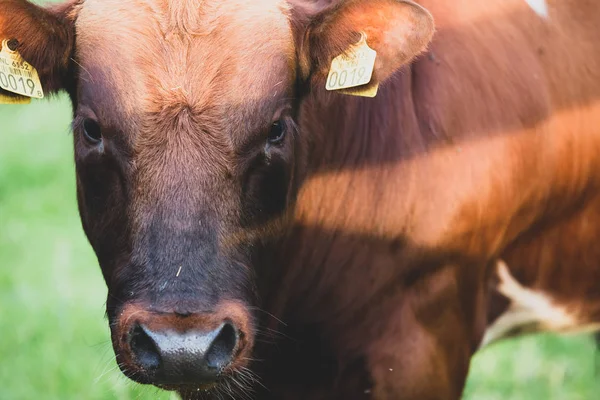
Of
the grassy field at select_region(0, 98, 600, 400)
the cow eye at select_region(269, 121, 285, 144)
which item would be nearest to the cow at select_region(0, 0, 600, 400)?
the cow eye at select_region(269, 121, 285, 144)

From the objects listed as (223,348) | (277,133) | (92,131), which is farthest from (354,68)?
(223,348)

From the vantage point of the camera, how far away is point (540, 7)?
4523mm

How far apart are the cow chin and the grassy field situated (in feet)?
3.62

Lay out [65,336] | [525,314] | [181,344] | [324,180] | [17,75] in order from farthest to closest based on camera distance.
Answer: [65,336]
[525,314]
[324,180]
[17,75]
[181,344]

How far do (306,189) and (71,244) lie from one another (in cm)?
476

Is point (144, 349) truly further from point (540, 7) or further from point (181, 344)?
point (540, 7)

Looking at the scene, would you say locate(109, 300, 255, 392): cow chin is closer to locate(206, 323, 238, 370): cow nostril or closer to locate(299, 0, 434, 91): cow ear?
locate(206, 323, 238, 370): cow nostril

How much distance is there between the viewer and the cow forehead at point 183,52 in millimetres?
3430

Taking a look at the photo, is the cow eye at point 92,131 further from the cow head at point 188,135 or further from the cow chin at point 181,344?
the cow chin at point 181,344

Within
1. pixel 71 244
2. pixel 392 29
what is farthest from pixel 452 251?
pixel 71 244

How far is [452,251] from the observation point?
13.4ft

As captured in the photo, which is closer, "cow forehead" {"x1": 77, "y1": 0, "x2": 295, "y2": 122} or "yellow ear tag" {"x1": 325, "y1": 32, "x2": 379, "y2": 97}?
"cow forehead" {"x1": 77, "y1": 0, "x2": 295, "y2": 122}

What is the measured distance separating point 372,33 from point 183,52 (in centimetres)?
69

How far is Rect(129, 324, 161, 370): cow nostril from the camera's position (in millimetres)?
3223
